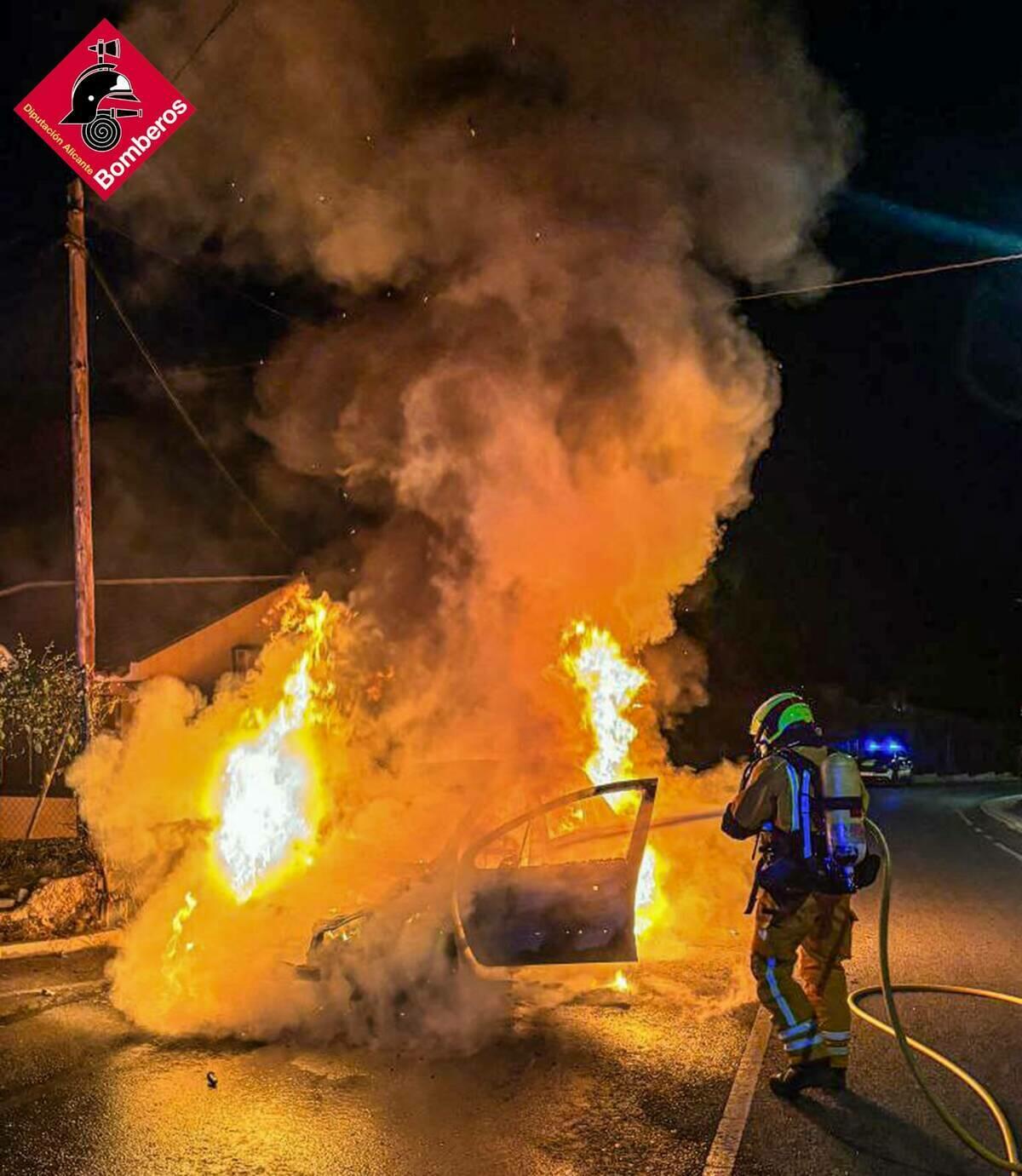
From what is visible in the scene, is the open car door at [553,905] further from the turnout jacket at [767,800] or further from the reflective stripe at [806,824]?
the reflective stripe at [806,824]

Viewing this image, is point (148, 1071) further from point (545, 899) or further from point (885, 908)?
point (885, 908)

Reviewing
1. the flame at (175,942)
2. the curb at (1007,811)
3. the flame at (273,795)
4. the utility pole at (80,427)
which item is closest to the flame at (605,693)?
the flame at (273,795)

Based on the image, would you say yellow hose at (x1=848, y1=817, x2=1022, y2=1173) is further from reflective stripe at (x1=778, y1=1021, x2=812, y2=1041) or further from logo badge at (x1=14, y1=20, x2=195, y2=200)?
logo badge at (x1=14, y1=20, x2=195, y2=200)

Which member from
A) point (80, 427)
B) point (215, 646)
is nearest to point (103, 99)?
point (80, 427)

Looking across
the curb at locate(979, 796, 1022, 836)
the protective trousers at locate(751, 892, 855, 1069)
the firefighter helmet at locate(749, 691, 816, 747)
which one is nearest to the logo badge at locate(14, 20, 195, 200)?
the firefighter helmet at locate(749, 691, 816, 747)

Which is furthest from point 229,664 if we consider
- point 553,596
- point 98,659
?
point 553,596

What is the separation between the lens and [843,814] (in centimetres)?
510

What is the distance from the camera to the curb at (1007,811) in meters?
17.5

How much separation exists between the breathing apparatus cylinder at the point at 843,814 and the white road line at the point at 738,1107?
40.2 inches

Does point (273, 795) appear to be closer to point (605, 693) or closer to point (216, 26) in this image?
point (605, 693)

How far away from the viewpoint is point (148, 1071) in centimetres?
532

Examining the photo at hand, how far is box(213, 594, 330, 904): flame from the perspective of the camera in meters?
7.82

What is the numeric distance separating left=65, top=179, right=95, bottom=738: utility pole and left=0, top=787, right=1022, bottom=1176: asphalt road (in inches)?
152

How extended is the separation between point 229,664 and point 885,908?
1590 centimetres
